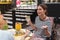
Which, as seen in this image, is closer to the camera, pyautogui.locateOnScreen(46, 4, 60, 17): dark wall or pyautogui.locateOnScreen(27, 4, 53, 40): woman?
pyautogui.locateOnScreen(27, 4, 53, 40): woman

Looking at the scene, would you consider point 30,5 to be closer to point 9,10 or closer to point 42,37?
point 9,10

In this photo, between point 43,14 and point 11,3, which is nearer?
point 43,14

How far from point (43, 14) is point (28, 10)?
17.8 feet

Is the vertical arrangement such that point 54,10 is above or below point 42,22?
below

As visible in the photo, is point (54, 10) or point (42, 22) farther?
point (54, 10)

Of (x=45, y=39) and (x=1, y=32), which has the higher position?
(x=1, y=32)

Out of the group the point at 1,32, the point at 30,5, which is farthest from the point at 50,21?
the point at 30,5

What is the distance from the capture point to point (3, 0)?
911 cm

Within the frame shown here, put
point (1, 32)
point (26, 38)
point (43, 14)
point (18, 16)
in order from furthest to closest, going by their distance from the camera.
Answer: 1. point (18, 16)
2. point (43, 14)
3. point (26, 38)
4. point (1, 32)

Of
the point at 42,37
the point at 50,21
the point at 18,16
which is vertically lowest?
the point at 18,16

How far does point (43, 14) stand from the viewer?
10.1 feet

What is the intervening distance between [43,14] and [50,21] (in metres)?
0.17

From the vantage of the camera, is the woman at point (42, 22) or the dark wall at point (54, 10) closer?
the woman at point (42, 22)

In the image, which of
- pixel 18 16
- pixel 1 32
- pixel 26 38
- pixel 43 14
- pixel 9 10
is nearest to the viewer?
pixel 1 32
